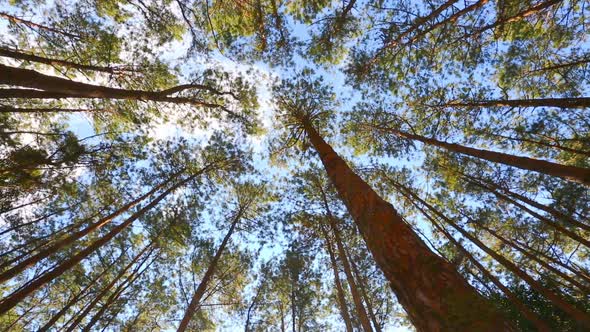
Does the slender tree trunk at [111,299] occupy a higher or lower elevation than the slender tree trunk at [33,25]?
lower

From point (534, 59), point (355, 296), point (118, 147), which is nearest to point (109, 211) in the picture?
point (118, 147)

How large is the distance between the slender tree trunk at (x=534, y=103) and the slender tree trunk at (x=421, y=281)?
16.8 feet

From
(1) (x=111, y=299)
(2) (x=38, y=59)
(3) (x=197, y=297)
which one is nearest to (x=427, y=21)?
(2) (x=38, y=59)

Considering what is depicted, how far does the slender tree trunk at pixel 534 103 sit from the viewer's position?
223 inches

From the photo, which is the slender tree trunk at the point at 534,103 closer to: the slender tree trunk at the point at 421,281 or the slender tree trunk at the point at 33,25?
the slender tree trunk at the point at 421,281

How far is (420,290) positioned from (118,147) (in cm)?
1068

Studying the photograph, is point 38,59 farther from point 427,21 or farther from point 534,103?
point 534,103

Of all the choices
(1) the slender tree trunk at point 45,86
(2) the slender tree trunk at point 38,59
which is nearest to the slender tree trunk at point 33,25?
(2) the slender tree trunk at point 38,59

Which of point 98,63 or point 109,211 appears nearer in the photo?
point 98,63

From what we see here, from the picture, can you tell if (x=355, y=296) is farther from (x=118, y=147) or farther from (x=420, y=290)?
(x=118, y=147)

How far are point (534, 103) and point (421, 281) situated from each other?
6742mm

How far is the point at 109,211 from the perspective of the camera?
11539mm

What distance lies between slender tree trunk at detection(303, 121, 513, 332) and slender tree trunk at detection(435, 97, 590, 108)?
16.8 ft

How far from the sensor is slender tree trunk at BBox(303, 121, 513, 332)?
6.20 feet
